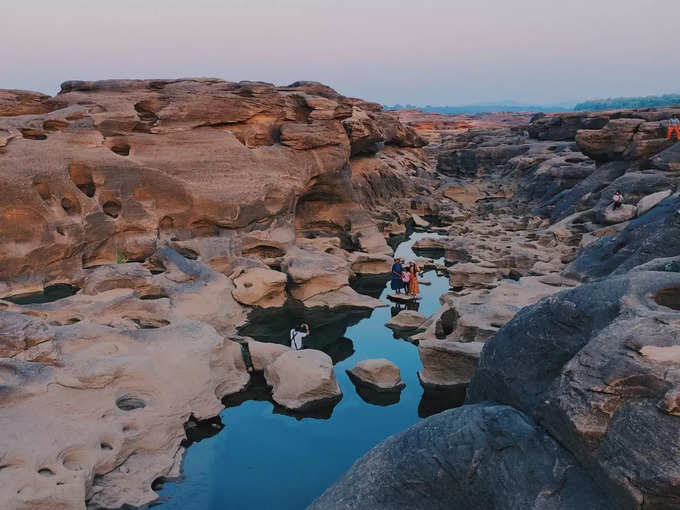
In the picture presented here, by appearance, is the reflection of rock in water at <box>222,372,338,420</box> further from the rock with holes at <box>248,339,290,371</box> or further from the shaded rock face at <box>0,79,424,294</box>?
the shaded rock face at <box>0,79,424,294</box>

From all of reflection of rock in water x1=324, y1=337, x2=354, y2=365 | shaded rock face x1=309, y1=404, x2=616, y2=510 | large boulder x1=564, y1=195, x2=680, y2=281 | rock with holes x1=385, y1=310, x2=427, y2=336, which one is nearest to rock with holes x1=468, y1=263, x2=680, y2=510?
shaded rock face x1=309, y1=404, x2=616, y2=510

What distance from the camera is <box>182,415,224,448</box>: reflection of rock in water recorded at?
24.3 ft

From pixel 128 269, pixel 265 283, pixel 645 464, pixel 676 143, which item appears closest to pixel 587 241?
Answer: pixel 676 143

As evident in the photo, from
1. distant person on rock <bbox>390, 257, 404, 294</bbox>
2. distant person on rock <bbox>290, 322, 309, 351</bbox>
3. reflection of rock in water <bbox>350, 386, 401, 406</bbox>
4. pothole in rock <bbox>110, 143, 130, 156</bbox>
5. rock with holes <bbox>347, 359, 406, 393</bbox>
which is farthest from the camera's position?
pothole in rock <bbox>110, 143, 130, 156</bbox>

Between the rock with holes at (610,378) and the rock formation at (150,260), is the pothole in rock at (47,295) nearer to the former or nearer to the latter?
the rock formation at (150,260)

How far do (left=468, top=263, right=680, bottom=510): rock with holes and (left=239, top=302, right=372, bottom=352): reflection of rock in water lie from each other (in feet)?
19.5

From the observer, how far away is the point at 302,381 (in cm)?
845

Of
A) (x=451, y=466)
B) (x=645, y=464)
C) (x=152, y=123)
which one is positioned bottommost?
(x=451, y=466)

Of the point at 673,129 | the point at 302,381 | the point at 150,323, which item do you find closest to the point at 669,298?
the point at 302,381

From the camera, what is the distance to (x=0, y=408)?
20.1 ft

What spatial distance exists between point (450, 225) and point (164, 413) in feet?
61.1

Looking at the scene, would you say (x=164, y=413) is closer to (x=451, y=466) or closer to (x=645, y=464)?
(x=451, y=466)

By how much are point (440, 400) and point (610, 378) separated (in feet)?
17.0

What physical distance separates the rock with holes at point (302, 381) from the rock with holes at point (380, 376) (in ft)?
2.09
